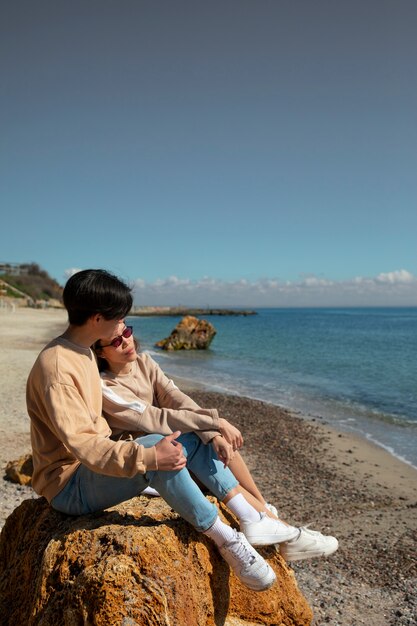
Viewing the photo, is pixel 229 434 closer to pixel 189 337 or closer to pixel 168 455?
pixel 168 455

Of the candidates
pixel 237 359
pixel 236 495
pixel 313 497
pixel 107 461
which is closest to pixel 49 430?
pixel 107 461

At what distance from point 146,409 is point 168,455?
3.46 feet

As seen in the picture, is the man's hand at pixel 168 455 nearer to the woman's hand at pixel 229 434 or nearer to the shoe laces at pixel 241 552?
the shoe laces at pixel 241 552

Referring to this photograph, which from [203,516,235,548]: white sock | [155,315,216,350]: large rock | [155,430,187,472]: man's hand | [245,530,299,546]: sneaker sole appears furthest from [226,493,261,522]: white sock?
[155,315,216,350]: large rock

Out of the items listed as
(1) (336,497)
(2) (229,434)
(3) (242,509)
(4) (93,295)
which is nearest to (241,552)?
(3) (242,509)

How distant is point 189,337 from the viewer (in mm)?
37250

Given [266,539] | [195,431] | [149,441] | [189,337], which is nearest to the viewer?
[149,441]

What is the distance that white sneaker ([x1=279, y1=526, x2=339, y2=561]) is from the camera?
394 cm

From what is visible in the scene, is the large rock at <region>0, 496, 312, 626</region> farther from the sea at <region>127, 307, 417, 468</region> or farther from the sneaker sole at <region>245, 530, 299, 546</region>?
the sea at <region>127, 307, 417, 468</region>

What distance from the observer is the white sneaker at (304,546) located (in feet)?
12.9

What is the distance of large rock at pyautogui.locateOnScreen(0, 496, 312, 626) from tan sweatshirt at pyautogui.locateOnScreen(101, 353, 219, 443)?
1.79 feet

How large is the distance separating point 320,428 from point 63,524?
37.8ft

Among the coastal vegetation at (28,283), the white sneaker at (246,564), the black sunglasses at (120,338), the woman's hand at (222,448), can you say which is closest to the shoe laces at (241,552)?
the white sneaker at (246,564)

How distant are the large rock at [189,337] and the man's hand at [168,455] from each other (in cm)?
3374
